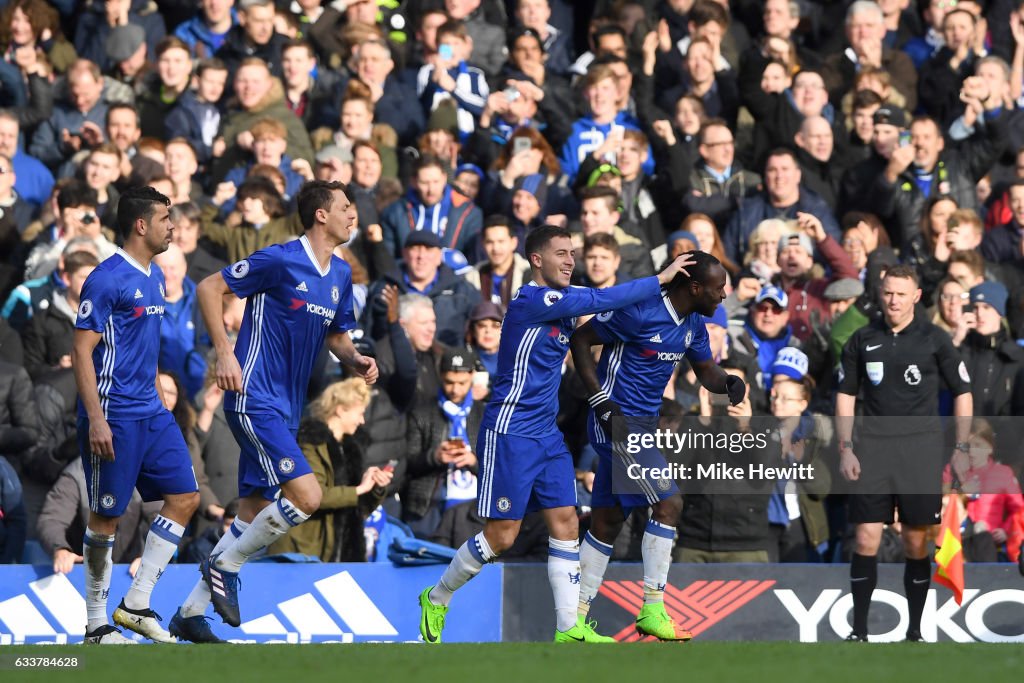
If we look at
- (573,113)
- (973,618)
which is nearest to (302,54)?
(573,113)

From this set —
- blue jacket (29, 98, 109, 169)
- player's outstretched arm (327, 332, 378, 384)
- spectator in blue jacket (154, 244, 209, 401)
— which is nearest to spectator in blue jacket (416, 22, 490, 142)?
blue jacket (29, 98, 109, 169)

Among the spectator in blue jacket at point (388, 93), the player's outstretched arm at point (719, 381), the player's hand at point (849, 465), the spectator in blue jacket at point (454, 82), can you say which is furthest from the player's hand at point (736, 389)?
the spectator in blue jacket at point (388, 93)

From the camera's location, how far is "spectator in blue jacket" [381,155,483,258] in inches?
548

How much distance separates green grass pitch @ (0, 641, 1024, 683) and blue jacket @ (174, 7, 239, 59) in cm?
844

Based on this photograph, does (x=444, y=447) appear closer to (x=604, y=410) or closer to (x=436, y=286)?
(x=436, y=286)

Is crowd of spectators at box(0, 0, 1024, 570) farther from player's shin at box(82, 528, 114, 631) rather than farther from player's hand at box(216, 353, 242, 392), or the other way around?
player's hand at box(216, 353, 242, 392)

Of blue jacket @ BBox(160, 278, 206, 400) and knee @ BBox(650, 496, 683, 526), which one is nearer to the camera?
knee @ BBox(650, 496, 683, 526)

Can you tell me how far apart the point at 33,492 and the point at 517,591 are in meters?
3.34

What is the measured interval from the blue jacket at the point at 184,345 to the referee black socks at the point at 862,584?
4.84 m

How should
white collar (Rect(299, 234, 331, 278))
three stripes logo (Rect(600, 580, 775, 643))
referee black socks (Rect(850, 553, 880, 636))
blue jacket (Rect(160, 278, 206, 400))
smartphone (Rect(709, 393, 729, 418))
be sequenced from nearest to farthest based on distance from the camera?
white collar (Rect(299, 234, 331, 278))
referee black socks (Rect(850, 553, 880, 636))
three stripes logo (Rect(600, 580, 775, 643))
smartphone (Rect(709, 393, 729, 418))
blue jacket (Rect(160, 278, 206, 400))

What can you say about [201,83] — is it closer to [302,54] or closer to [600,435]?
[302,54]

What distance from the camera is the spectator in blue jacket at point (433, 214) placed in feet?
45.7

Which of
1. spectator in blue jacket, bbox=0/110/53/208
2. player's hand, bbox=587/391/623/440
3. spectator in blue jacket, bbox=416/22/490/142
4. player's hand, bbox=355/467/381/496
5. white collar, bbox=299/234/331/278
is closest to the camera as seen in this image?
white collar, bbox=299/234/331/278

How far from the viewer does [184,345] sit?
1257 cm
